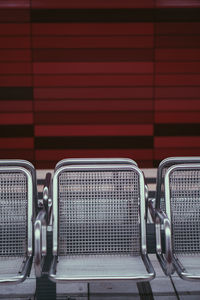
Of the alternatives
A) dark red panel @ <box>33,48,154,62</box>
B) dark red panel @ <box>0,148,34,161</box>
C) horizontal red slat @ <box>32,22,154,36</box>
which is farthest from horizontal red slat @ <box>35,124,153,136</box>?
horizontal red slat @ <box>32,22,154,36</box>

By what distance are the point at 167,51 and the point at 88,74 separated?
1.02 m

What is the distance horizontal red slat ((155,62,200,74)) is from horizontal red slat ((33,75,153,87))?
0.16 meters

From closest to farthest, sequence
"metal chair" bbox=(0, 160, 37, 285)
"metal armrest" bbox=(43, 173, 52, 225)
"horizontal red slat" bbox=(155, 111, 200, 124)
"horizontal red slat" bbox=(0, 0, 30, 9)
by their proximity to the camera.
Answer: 1. "metal chair" bbox=(0, 160, 37, 285)
2. "metal armrest" bbox=(43, 173, 52, 225)
3. "horizontal red slat" bbox=(0, 0, 30, 9)
4. "horizontal red slat" bbox=(155, 111, 200, 124)

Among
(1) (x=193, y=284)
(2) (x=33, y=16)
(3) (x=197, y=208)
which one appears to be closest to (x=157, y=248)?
(3) (x=197, y=208)

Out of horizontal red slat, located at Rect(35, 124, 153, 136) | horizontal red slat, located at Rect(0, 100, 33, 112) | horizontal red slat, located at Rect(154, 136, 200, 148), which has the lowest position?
horizontal red slat, located at Rect(154, 136, 200, 148)

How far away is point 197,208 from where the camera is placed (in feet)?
8.89

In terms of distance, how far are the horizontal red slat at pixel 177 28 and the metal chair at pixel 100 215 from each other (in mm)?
3613

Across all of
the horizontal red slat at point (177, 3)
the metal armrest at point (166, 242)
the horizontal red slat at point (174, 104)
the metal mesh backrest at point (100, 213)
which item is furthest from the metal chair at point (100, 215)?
the horizontal red slat at point (177, 3)

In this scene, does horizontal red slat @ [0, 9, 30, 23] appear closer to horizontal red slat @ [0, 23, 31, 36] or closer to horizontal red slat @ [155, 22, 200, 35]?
horizontal red slat @ [0, 23, 31, 36]

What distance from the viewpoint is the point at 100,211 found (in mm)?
2713

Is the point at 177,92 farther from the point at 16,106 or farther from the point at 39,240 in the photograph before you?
the point at 39,240

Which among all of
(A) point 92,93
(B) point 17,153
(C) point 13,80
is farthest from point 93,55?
(B) point 17,153

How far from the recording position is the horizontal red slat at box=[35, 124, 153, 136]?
607cm

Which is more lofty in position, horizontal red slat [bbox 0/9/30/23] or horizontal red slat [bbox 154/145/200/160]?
horizontal red slat [bbox 0/9/30/23]
